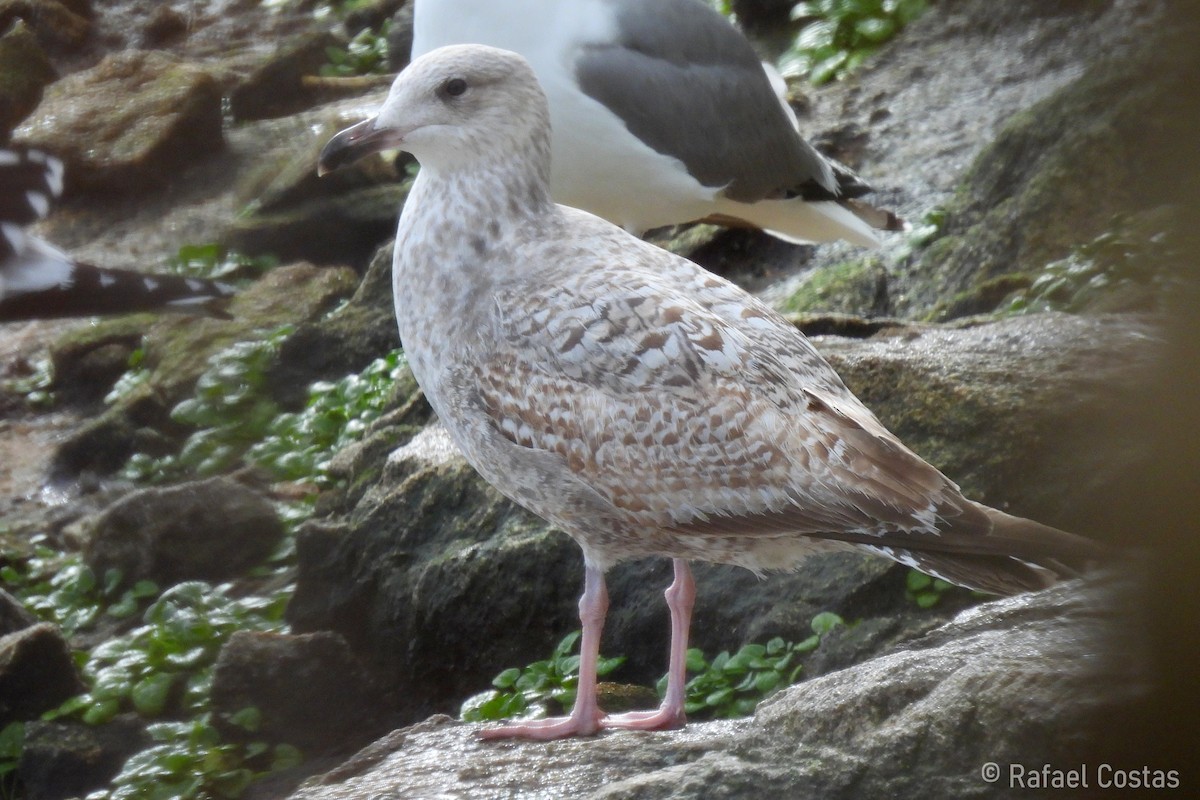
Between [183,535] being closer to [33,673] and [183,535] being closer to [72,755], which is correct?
[33,673]

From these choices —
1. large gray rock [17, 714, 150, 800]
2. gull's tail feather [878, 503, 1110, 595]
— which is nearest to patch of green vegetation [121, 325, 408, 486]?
large gray rock [17, 714, 150, 800]

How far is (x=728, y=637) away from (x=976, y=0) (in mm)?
5591

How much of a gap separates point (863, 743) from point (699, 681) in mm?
1653

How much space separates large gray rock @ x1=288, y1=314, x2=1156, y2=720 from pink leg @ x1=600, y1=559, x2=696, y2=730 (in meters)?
0.49

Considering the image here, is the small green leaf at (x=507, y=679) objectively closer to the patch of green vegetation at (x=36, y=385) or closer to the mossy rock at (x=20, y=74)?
the patch of green vegetation at (x=36, y=385)

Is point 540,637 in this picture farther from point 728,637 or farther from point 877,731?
point 877,731

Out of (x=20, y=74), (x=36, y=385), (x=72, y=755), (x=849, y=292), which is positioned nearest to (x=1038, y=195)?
(x=849, y=292)

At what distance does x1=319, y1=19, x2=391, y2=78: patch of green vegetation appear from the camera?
1182 centimetres

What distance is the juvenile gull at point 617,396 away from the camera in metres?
3.01

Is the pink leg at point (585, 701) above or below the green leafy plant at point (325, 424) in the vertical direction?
above

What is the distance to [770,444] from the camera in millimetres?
3062

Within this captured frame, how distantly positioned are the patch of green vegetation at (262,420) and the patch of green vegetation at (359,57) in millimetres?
4357

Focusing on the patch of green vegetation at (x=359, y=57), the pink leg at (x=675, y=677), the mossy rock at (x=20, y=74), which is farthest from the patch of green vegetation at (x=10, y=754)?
the patch of green vegetation at (x=359, y=57)

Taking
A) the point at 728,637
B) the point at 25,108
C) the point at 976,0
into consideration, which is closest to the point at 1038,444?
the point at 728,637
